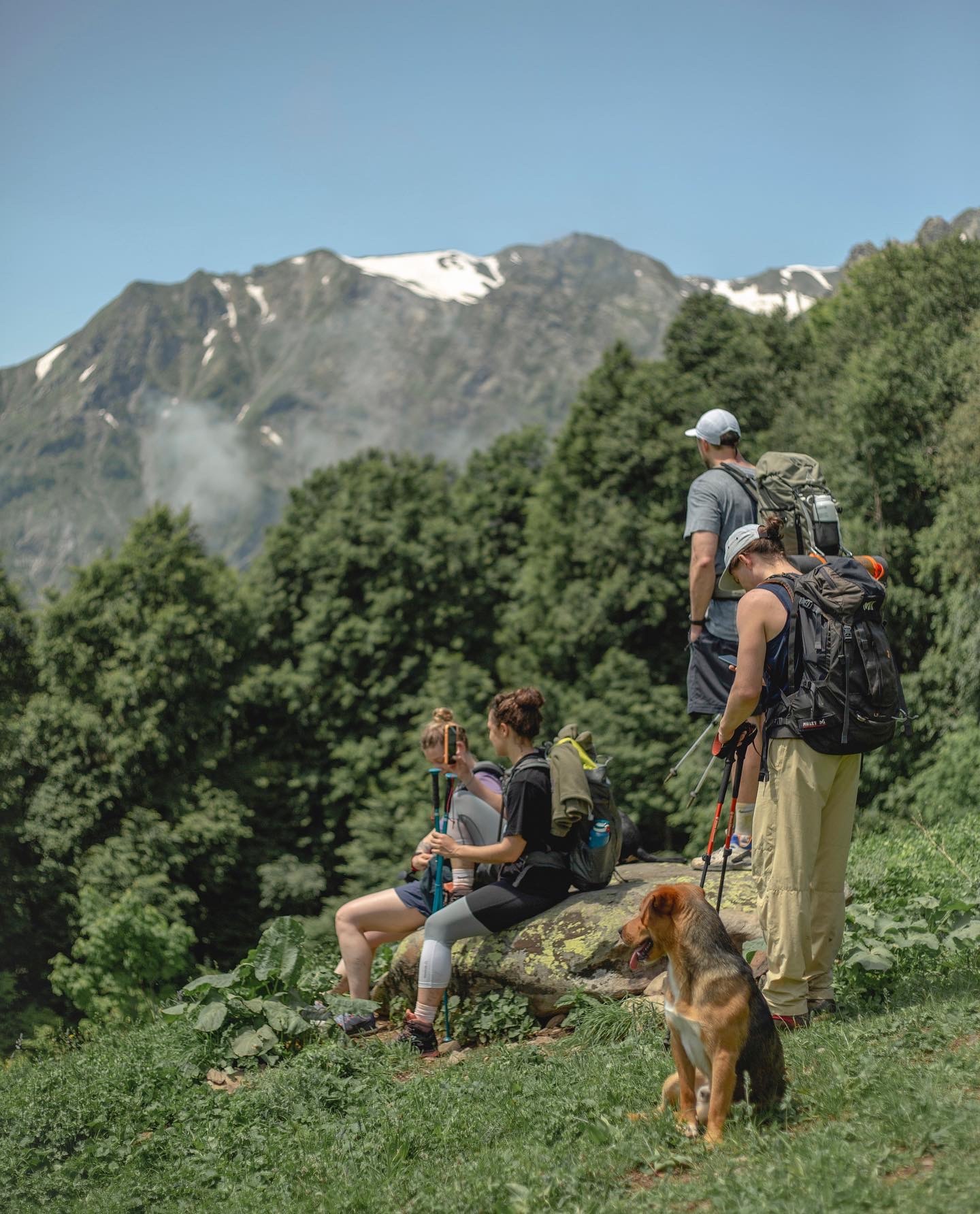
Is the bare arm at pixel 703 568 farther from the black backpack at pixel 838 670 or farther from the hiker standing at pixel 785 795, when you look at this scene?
the black backpack at pixel 838 670

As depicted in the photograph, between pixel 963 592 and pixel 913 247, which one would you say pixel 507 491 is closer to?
pixel 913 247

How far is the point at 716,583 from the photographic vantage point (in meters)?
7.68

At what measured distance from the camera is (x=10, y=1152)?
630 cm

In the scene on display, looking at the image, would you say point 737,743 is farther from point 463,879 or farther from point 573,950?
point 463,879

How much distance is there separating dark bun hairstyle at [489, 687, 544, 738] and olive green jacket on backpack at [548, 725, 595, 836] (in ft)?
0.69

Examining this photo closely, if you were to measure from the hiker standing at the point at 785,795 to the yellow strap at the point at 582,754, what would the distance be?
1828mm

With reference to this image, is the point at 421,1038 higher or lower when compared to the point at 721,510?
lower

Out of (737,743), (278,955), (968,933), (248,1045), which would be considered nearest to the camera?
(737,743)

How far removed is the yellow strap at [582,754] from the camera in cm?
754

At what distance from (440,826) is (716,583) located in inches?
99.8

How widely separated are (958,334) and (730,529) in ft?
63.8

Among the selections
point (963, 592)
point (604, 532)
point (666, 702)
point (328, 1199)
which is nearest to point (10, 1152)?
point (328, 1199)

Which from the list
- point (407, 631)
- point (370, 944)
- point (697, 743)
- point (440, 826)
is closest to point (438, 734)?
point (440, 826)

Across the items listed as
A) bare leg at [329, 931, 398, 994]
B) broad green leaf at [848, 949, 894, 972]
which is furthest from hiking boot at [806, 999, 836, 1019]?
bare leg at [329, 931, 398, 994]
